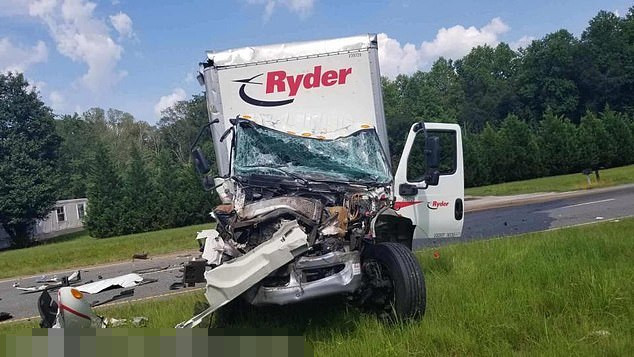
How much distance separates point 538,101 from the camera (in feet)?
254

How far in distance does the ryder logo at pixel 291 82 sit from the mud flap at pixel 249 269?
11.0ft

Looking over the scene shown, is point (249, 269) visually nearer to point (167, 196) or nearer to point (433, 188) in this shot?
point (433, 188)

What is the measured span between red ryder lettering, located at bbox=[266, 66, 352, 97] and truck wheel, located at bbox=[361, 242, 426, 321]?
2.96 meters

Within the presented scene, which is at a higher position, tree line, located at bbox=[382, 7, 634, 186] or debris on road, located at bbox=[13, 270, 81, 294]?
tree line, located at bbox=[382, 7, 634, 186]

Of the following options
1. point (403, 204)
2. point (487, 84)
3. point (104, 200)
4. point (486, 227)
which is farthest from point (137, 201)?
point (487, 84)

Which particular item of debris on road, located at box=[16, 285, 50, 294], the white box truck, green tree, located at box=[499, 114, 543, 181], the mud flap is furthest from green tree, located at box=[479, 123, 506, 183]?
the mud flap

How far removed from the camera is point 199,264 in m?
7.07

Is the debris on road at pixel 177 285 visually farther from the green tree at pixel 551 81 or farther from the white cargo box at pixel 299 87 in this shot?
the green tree at pixel 551 81

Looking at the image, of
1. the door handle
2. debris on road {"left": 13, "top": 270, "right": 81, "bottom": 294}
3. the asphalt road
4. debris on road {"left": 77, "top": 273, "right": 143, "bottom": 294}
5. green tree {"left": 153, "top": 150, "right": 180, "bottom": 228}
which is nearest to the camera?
debris on road {"left": 77, "top": 273, "right": 143, "bottom": 294}

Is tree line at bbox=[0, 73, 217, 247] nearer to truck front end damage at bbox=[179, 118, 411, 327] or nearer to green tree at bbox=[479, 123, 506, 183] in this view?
truck front end damage at bbox=[179, 118, 411, 327]

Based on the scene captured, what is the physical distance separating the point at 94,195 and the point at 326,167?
3055 cm

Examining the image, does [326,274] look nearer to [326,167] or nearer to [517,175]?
[326,167]

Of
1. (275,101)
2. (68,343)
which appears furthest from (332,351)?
(275,101)

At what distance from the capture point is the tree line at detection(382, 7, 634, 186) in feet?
124
